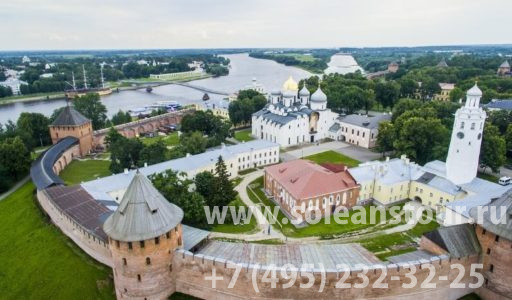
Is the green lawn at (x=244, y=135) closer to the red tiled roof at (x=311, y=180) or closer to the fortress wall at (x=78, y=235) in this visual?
the red tiled roof at (x=311, y=180)

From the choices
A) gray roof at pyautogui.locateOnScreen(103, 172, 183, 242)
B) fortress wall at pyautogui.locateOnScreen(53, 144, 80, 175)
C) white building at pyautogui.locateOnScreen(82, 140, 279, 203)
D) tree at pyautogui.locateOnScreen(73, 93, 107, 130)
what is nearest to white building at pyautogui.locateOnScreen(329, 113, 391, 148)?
white building at pyautogui.locateOnScreen(82, 140, 279, 203)

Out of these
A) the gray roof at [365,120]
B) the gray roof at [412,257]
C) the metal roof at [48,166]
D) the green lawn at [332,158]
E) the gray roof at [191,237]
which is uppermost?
the gray roof at [365,120]

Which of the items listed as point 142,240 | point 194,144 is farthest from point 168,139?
point 142,240

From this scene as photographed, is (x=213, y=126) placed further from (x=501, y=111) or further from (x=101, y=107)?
(x=501, y=111)

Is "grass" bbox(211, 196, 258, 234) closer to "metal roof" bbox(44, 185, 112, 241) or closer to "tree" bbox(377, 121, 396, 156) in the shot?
"metal roof" bbox(44, 185, 112, 241)

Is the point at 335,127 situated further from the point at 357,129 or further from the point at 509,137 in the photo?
the point at 509,137

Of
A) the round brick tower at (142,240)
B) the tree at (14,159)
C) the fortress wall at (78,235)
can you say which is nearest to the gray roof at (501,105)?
the round brick tower at (142,240)
